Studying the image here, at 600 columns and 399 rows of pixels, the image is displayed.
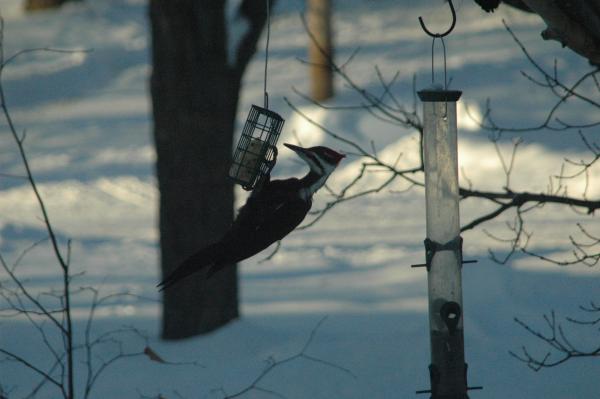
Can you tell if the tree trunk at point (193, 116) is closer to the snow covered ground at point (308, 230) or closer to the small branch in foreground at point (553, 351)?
the snow covered ground at point (308, 230)

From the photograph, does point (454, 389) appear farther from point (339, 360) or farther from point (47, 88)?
point (47, 88)

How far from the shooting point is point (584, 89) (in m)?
14.7

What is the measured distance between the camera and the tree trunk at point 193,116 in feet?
23.0

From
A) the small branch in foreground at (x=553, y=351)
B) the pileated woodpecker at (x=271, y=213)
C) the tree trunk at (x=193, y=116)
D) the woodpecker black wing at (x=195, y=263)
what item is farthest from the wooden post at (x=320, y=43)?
the woodpecker black wing at (x=195, y=263)

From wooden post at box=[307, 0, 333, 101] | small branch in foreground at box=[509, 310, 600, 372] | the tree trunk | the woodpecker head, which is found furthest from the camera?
wooden post at box=[307, 0, 333, 101]

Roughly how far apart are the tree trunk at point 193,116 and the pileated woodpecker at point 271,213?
366 centimetres

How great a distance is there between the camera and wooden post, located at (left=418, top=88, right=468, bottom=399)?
4.00m

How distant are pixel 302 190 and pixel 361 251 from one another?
22.5 feet

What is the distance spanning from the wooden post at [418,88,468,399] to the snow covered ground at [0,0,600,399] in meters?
2.20

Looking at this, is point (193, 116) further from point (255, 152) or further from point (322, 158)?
point (322, 158)

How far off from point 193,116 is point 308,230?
4.57 m

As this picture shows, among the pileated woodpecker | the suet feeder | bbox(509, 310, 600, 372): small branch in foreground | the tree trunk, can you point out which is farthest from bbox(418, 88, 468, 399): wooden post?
the tree trunk

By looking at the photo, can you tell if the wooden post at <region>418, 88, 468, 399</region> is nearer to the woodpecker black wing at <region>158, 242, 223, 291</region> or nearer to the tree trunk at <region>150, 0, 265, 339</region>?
the woodpecker black wing at <region>158, 242, 223, 291</region>

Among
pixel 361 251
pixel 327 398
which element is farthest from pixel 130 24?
pixel 327 398
